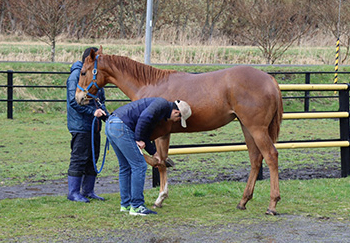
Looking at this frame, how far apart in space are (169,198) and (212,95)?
1520 mm

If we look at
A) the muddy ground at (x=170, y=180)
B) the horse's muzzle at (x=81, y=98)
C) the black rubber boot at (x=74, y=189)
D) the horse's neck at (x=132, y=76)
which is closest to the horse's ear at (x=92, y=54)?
the horse's neck at (x=132, y=76)

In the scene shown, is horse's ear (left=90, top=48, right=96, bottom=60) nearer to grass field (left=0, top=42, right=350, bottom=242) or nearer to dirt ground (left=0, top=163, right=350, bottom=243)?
grass field (left=0, top=42, right=350, bottom=242)

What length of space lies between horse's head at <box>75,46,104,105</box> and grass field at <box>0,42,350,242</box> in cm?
133

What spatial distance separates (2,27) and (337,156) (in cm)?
2567

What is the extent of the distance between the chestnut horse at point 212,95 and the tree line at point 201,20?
52.9ft

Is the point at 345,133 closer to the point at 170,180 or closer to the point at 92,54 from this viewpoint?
the point at 170,180

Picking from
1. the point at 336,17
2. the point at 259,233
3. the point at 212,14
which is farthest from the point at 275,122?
the point at 212,14

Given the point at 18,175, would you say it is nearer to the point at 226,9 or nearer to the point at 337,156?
the point at 337,156

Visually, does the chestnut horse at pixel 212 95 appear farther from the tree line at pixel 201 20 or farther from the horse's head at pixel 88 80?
the tree line at pixel 201 20

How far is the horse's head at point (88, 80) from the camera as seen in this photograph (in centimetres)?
661

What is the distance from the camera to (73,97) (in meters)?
6.73

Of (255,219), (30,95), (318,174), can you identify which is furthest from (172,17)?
(255,219)

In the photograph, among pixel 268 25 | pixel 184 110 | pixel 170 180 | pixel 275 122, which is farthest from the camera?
pixel 268 25

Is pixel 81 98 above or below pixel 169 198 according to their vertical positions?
above
